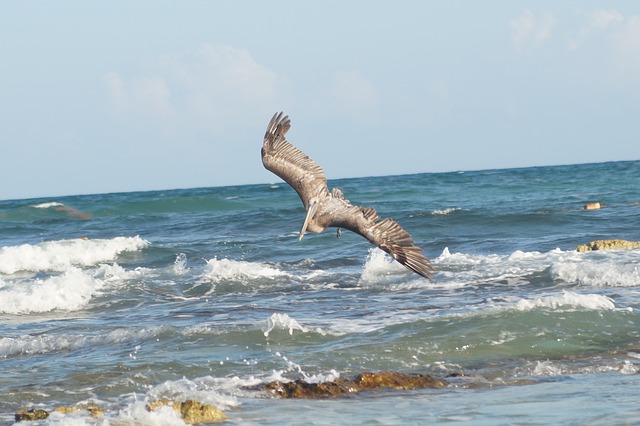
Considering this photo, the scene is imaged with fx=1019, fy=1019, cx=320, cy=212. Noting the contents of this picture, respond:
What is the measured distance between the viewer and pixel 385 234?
9.78 m

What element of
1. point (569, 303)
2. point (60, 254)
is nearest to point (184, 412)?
point (569, 303)

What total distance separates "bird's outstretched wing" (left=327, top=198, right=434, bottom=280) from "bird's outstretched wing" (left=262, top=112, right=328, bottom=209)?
40 centimetres

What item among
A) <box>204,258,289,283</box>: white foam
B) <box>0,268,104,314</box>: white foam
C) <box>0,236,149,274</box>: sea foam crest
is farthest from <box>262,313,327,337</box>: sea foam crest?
<box>0,236,149,274</box>: sea foam crest

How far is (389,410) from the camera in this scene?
7.36 metres

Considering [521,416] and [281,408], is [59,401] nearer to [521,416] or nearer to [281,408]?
[281,408]

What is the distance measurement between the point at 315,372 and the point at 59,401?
2211 mm

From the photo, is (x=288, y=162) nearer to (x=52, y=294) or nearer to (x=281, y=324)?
(x=281, y=324)

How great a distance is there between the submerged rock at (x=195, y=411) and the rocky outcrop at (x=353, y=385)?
849mm

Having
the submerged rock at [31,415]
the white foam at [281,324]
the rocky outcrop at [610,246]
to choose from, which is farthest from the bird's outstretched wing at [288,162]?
the rocky outcrop at [610,246]

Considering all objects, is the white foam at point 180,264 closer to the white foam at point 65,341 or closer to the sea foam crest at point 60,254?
the sea foam crest at point 60,254

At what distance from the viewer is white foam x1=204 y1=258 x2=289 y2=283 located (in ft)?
52.6

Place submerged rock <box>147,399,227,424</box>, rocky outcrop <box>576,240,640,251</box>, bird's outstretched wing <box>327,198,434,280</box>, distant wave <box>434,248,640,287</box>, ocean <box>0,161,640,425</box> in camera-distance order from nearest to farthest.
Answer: submerged rock <box>147,399,227,424</box>
ocean <box>0,161,640,425</box>
bird's outstretched wing <box>327,198,434,280</box>
distant wave <box>434,248,640,287</box>
rocky outcrop <box>576,240,640,251</box>

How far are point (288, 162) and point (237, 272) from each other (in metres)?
6.14

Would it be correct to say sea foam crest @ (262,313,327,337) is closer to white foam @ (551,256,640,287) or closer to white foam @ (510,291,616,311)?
white foam @ (510,291,616,311)
